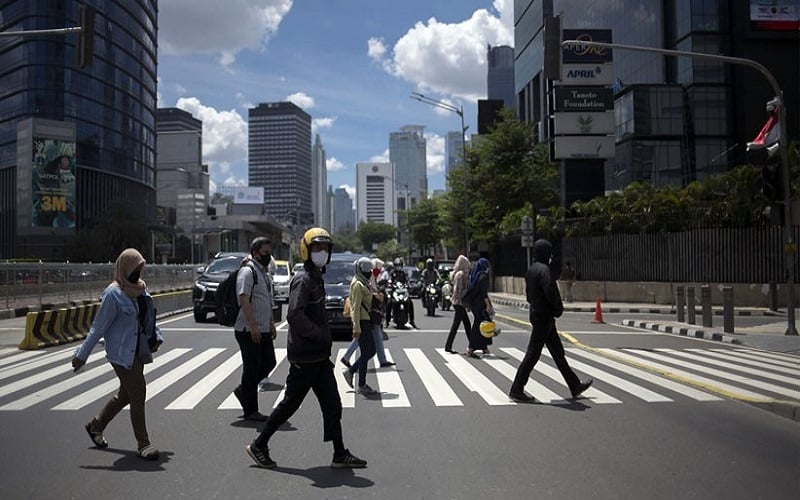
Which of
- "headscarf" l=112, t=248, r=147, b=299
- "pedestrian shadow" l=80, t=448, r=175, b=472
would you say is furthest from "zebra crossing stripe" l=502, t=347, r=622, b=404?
"headscarf" l=112, t=248, r=147, b=299

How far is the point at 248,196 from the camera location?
472 feet

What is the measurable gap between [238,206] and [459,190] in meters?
99.8

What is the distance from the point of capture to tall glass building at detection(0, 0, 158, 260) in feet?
226

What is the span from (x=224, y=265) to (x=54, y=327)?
7593mm

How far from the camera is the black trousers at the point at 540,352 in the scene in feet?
28.0

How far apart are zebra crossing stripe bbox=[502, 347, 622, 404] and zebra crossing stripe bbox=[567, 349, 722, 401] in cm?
96

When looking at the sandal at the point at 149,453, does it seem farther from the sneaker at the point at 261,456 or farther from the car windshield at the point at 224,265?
the car windshield at the point at 224,265

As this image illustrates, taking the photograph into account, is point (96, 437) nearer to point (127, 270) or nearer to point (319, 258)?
point (127, 270)

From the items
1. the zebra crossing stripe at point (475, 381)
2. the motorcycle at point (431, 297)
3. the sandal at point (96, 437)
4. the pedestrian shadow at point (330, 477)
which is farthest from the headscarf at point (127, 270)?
the motorcycle at point (431, 297)

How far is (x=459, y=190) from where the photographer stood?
159 feet

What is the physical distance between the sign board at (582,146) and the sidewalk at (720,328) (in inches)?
443

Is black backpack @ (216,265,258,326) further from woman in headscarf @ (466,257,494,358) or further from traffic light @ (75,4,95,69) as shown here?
traffic light @ (75,4,95,69)

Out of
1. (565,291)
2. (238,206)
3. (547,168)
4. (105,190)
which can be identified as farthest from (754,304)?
(238,206)

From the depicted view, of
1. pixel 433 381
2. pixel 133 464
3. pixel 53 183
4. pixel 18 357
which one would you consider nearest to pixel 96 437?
pixel 133 464
